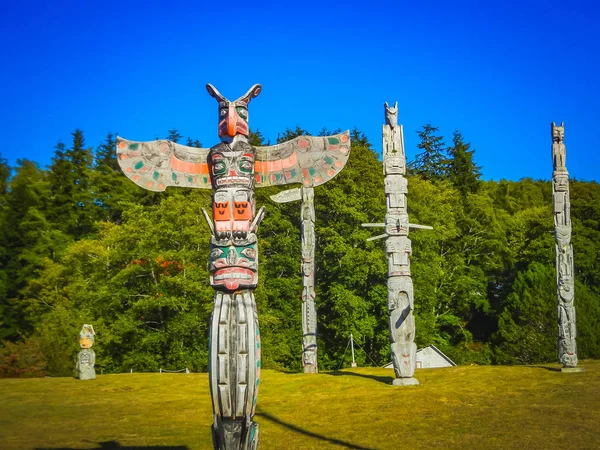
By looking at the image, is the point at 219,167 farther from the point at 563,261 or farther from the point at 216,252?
the point at 563,261

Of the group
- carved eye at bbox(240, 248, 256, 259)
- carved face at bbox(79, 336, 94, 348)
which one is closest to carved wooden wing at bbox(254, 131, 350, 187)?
carved eye at bbox(240, 248, 256, 259)

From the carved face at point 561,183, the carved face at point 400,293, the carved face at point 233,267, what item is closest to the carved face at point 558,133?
the carved face at point 561,183

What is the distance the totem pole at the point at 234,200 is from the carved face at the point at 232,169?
0.7 inches

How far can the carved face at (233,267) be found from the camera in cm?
1138

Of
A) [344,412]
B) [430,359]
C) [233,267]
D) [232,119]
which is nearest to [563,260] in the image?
[344,412]

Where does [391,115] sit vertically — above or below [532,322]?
above

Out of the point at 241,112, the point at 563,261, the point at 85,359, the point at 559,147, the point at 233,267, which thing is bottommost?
the point at 85,359

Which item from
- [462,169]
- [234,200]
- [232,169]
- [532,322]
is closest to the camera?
[234,200]

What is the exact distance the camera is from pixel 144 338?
1550 inches

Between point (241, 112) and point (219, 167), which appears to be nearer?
point (219, 167)

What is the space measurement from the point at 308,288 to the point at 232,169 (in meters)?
17.9

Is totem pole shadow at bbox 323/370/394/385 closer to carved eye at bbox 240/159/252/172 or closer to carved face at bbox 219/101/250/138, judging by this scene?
carved eye at bbox 240/159/252/172

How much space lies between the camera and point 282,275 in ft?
148

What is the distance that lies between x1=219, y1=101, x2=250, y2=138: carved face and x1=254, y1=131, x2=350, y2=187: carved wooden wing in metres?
0.52
